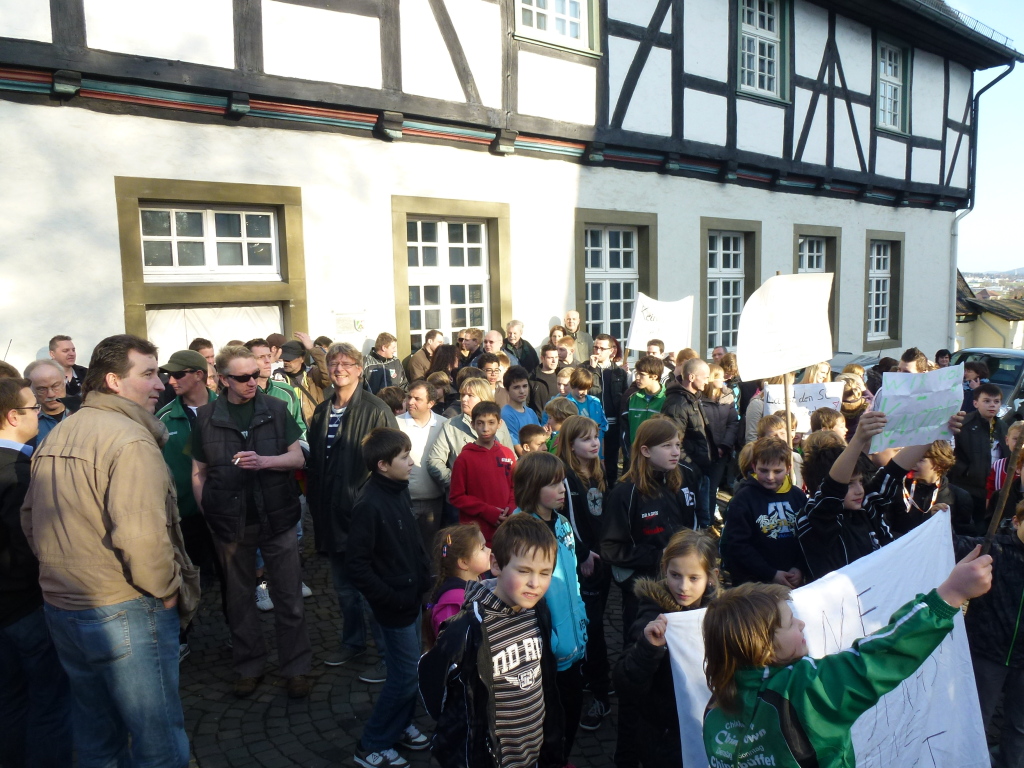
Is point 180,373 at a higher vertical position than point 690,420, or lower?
higher

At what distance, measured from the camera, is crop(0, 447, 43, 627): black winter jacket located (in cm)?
309

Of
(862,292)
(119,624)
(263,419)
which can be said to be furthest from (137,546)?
(862,292)

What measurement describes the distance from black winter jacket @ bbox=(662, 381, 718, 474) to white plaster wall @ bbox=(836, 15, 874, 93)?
34.7 ft

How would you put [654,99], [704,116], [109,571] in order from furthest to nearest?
[704,116] → [654,99] → [109,571]

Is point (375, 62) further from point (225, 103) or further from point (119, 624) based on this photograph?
point (119, 624)

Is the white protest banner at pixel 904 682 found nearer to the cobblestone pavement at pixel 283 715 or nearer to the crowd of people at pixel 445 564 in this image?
the crowd of people at pixel 445 564

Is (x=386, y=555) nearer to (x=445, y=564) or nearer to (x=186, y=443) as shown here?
(x=445, y=564)

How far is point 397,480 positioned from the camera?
363cm

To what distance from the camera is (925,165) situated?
54.0ft

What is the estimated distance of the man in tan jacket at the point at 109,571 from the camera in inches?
110

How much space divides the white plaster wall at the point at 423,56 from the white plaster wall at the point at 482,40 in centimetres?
30

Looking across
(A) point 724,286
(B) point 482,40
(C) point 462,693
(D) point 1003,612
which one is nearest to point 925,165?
(A) point 724,286

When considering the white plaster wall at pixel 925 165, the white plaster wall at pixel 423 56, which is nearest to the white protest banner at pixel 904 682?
the white plaster wall at pixel 423 56

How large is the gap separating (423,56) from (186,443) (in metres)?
5.86
